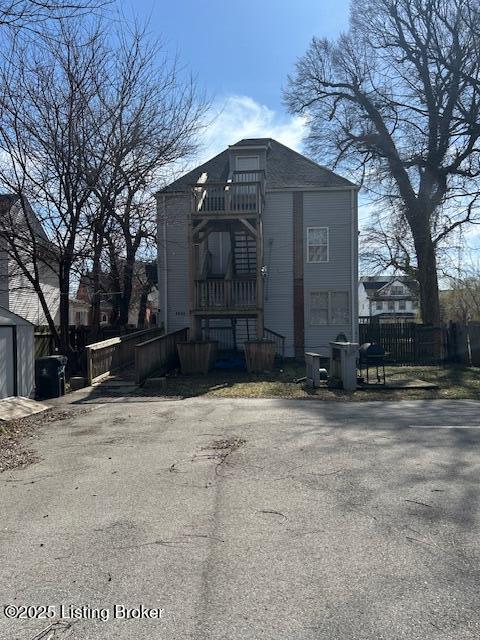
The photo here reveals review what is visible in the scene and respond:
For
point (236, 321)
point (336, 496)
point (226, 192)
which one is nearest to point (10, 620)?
point (336, 496)

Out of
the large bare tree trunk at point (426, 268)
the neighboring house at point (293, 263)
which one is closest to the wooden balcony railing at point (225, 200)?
the neighboring house at point (293, 263)

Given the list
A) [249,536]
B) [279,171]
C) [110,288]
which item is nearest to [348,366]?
[249,536]

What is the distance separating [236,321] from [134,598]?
66.4ft

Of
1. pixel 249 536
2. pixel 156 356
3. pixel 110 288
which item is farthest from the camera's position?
pixel 110 288

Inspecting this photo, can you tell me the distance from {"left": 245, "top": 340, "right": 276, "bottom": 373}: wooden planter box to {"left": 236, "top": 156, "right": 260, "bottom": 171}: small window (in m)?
10.3

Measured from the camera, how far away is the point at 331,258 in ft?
77.2

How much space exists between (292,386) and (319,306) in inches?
376

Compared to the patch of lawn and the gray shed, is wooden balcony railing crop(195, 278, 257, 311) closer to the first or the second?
the patch of lawn

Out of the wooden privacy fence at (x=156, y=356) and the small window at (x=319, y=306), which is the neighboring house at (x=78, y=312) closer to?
the small window at (x=319, y=306)

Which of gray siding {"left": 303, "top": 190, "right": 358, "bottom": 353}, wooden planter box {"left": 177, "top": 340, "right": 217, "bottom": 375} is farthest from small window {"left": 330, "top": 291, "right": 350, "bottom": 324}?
wooden planter box {"left": 177, "top": 340, "right": 217, "bottom": 375}

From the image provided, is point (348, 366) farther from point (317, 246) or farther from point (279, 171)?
point (279, 171)

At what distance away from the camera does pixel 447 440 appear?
779cm

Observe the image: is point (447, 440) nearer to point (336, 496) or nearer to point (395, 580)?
point (336, 496)

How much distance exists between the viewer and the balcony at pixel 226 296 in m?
18.8
